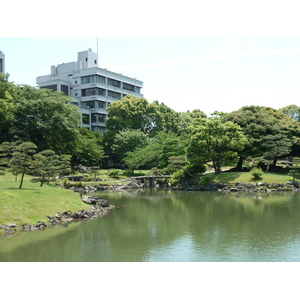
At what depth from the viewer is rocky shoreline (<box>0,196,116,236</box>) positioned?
14.5 m

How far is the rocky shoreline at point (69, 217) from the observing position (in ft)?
47.7

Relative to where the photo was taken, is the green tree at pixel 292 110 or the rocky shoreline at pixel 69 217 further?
the green tree at pixel 292 110

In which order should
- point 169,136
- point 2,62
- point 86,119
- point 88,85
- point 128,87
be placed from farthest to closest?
point 128,87
point 88,85
point 86,119
point 2,62
point 169,136

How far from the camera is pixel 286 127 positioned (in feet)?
132

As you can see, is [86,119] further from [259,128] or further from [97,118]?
[259,128]

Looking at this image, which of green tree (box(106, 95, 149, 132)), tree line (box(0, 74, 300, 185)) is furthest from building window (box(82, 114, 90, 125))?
tree line (box(0, 74, 300, 185))

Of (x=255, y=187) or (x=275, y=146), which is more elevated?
(x=275, y=146)

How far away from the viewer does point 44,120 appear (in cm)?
4188

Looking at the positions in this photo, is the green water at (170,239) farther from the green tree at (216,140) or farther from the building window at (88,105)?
the building window at (88,105)

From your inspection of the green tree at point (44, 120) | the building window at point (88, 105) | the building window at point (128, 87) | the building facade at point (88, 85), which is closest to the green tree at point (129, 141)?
the green tree at point (44, 120)

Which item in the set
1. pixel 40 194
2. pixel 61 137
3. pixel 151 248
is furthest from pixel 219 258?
pixel 61 137

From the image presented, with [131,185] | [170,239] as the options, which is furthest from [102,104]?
[170,239]

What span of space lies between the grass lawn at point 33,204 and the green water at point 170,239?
1.48 metres

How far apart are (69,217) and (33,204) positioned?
1.98m
